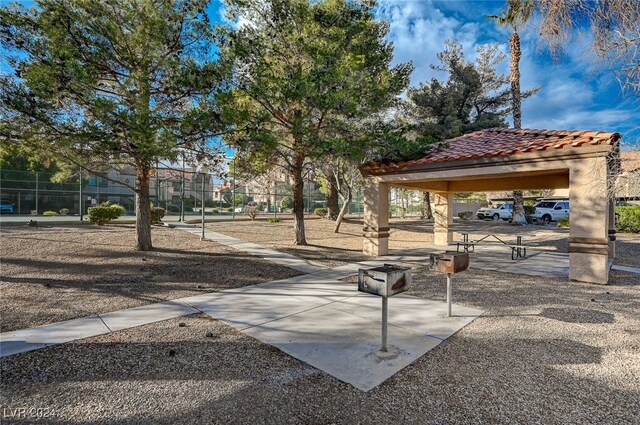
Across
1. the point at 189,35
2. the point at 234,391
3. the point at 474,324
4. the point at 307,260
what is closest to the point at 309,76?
the point at 189,35

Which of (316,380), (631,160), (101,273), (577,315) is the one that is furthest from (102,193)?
(631,160)

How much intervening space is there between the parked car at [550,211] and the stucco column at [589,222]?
20.4m

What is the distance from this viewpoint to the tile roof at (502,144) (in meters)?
7.34

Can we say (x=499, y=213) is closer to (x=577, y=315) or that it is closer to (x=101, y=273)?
(x=577, y=315)

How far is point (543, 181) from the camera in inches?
433

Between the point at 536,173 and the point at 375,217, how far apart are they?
470cm

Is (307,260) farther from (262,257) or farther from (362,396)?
(362,396)

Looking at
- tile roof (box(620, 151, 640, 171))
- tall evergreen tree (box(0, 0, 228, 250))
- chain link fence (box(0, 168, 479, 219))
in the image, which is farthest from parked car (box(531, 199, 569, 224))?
tall evergreen tree (box(0, 0, 228, 250))

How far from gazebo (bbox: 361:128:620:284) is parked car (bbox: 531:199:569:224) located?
15834 millimetres

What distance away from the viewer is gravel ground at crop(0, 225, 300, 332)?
5297mm

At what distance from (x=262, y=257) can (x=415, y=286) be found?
193 inches

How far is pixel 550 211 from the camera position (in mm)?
24609

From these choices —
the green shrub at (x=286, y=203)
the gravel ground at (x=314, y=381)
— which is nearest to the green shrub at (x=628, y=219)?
the gravel ground at (x=314, y=381)

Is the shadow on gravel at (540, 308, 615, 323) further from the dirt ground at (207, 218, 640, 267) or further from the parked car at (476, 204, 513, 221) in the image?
the parked car at (476, 204, 513, 221)
